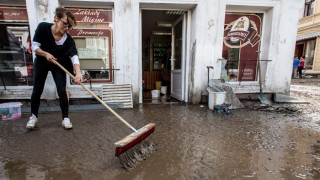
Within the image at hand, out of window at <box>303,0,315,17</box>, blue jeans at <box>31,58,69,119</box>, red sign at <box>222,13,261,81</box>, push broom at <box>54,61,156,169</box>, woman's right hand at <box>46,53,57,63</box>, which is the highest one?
window at <box>303,0,315,17</box>

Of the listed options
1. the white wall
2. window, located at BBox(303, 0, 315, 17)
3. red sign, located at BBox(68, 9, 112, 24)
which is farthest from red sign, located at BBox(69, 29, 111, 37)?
window, located at BBox(303, 0, 315, 17)

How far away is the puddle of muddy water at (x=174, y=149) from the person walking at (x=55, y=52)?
1.68ft

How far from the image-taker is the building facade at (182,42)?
14.3 ft

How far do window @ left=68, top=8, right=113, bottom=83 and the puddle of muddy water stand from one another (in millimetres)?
1539

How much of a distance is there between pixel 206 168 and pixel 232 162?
377 millimetres

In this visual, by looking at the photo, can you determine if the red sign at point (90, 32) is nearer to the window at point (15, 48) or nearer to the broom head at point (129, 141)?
the window at point (15, 48)

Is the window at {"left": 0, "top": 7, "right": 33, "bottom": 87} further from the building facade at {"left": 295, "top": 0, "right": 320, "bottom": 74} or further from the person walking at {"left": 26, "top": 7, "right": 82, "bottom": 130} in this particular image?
the building facade at {"left": 295, "top": 0, "right": 320, "bottom": 74}

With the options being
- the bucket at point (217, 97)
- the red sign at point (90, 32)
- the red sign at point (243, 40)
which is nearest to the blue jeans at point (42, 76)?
the red sign at point (90, 32)

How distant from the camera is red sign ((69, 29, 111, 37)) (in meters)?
4.55

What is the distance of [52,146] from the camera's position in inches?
94.9

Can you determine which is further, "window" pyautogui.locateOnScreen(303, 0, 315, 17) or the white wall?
"window" pyautogui.locateOnScreen(303, 0, 315, 17)

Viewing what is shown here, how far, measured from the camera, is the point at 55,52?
9.25 ft

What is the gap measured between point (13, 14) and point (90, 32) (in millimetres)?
1928

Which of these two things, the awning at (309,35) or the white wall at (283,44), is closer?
the white wall at (283,44)
